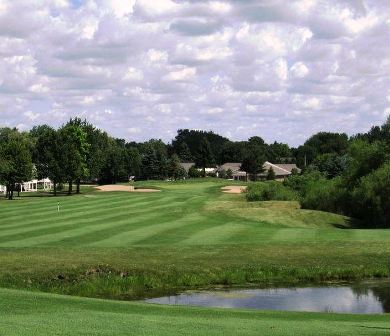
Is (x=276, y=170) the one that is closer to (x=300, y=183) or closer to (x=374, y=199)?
(x=300, y=183)

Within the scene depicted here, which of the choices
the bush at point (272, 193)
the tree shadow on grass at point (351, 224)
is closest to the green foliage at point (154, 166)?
the bush at point (272, 193)

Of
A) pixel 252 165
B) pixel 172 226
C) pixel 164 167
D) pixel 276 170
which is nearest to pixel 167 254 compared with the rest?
pixel 172 226

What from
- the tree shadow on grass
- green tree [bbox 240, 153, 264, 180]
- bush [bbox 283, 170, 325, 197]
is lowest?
the tree shadow on grass

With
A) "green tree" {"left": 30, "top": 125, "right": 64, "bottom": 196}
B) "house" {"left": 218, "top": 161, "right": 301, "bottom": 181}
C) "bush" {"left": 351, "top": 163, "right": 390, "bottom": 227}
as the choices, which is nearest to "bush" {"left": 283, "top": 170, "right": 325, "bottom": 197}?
"bush" {"left": 351, "top": 163, "right": 390, "bottom": 227}

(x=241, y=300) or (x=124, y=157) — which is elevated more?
(x=124, y=157)

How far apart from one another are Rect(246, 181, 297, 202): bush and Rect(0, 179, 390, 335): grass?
17.2m

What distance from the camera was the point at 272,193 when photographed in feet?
211

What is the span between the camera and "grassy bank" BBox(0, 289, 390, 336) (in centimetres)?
1191

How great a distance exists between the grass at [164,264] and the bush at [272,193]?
1718 cm

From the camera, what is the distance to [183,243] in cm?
3170

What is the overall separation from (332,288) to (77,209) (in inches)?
1216

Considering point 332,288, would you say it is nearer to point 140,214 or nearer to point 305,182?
point 140,214

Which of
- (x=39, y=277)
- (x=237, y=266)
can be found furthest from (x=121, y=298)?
(x=237, y=266)

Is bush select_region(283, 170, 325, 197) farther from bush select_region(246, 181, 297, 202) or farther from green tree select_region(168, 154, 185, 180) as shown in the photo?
green tree select_region(168, 154, 185, 180)
